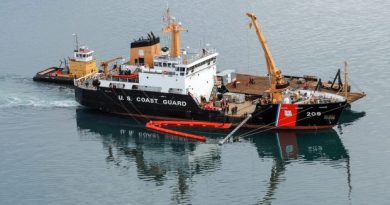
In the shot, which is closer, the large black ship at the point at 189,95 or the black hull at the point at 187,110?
the black hull at the point at 187,110

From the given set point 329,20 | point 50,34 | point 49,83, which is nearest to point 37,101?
point 49,83

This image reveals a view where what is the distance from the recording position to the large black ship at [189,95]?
71250 mm

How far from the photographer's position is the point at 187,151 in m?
69.0

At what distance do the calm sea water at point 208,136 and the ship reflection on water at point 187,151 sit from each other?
16 centimetres

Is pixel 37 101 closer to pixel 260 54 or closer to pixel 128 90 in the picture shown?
pixel 128 90

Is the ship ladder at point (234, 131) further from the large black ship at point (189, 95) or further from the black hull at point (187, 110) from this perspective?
the black hull at point (187, 110)

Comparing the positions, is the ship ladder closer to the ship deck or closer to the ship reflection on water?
the ship reflection on water

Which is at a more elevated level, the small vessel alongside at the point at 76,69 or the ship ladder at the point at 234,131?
the small vessel alongside at the point at 76,69

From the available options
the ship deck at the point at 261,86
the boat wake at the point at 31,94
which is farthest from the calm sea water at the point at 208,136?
the ship deck at the point at 261,86

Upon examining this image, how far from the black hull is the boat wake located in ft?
11.4

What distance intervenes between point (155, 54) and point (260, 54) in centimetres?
1886

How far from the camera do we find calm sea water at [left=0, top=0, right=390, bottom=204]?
6056 centimetres

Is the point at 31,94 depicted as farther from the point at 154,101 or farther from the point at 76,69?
the point at 154,101

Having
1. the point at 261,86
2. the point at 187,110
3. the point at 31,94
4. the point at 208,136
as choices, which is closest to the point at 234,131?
the point at 208,136
